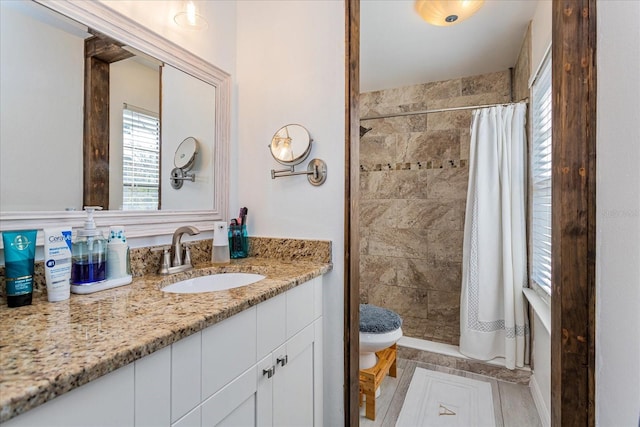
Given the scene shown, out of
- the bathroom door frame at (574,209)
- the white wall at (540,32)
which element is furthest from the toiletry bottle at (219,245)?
the white wall at (540,32)

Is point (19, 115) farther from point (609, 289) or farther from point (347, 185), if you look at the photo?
point (609, 289)

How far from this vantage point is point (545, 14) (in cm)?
161

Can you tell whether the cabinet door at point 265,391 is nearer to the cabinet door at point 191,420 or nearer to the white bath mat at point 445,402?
the cabinet door at point 191,420

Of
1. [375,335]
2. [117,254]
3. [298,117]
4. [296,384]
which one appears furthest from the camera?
[375,335]

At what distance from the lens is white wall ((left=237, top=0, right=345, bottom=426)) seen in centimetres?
134

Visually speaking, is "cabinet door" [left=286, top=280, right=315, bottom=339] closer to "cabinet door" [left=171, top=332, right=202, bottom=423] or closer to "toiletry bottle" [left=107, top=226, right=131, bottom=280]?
"cabinet door" [left=171, top=332, right=202, bottom=423]

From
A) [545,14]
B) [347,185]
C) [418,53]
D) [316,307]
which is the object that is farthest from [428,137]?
[316,307]

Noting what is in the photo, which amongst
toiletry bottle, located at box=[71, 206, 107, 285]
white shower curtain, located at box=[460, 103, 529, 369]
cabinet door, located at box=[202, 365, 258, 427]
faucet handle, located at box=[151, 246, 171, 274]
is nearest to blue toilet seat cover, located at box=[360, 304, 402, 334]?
white shower curtain, located at box=[460, 103, 529, 369]

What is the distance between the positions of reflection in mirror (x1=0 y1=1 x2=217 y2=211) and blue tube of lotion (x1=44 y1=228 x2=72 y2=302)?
0.48ft

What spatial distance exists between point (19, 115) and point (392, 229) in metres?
2.62

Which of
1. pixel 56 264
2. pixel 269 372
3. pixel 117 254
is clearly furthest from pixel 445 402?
pixel 56 264

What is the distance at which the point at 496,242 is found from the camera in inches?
88.0

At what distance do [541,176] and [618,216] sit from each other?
50.4 inches

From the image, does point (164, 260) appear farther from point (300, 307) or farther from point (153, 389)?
point (153, 389)
